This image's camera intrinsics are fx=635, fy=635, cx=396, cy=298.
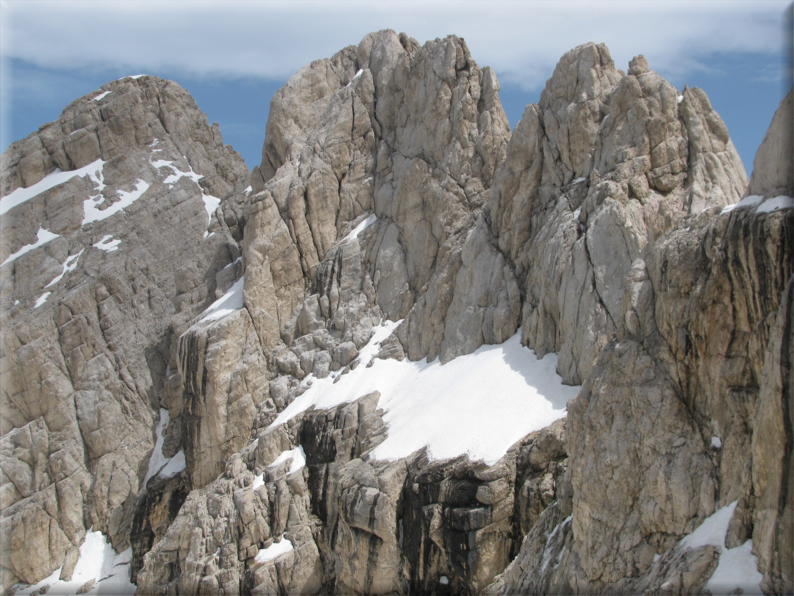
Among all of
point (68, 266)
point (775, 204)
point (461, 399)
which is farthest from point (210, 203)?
point (775, 204)

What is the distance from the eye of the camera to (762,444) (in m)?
12.4

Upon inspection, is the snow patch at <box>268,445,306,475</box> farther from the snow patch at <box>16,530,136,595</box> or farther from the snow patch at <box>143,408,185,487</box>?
the snow patch at <box>16,530,136,595</box>

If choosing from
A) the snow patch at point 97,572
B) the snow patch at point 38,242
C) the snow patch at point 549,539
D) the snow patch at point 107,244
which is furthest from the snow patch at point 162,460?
the snow patch at point 549,539

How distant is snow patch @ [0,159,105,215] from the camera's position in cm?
5528

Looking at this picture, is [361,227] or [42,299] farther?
[42,299]

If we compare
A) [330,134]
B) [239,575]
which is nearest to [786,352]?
[239,575]

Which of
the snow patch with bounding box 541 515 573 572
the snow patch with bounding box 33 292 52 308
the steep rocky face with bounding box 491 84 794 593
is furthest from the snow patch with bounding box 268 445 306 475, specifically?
the snow patch with bounding box 33 292 52 308

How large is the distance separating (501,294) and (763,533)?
2200cm

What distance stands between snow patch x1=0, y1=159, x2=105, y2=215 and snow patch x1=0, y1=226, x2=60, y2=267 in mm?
3785

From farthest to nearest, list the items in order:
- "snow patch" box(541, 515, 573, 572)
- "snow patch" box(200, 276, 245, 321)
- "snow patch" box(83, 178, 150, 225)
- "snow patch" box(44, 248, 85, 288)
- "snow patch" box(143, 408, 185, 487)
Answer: "snow patch" box(83, 178, 150, 225), "snow patch" box(44, 248, 85, 288), "snow patch" box(143, 408, 185, 487), "snow patch" box(200, 276, 245, 321), "snow patch" box(541, 515, 573, 572)

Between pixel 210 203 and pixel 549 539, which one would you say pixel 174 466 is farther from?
pixel 549 539

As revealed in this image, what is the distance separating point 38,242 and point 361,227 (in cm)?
2913

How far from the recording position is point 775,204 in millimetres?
14109

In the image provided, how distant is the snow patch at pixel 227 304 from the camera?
42094 millimetres
